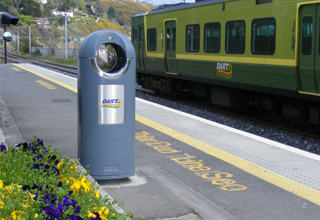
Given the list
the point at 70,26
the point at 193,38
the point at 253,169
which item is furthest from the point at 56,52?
the point at 70,26

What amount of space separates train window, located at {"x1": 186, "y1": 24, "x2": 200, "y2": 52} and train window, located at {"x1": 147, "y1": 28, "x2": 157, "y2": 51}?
2.41 metres

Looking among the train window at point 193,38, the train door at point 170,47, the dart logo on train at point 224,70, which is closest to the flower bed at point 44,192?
the dart logo on train at point 224,70

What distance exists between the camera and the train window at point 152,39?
15.8m

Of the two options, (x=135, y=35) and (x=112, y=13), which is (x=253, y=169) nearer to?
(x=135, y=35)

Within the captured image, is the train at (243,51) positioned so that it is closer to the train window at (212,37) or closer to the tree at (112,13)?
the train window at (212,37)

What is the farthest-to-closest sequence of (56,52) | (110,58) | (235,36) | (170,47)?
(56,52), (170,47), (235,36), (110,58)

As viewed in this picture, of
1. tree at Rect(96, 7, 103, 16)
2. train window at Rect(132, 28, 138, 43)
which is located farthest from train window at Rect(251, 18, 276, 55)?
tree at Rect(96, 7, 103, 16)

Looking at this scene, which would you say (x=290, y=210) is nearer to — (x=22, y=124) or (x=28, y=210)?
(x=28, y=210)

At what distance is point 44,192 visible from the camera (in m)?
3.44

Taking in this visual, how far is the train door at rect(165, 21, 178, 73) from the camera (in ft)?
47.4

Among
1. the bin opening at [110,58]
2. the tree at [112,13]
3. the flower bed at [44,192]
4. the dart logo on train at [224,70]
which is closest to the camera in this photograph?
the flower bed at [44,192]

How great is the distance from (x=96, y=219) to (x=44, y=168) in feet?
4.21

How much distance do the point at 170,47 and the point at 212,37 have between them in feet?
8.96

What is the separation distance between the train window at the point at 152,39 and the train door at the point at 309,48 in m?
7.51
